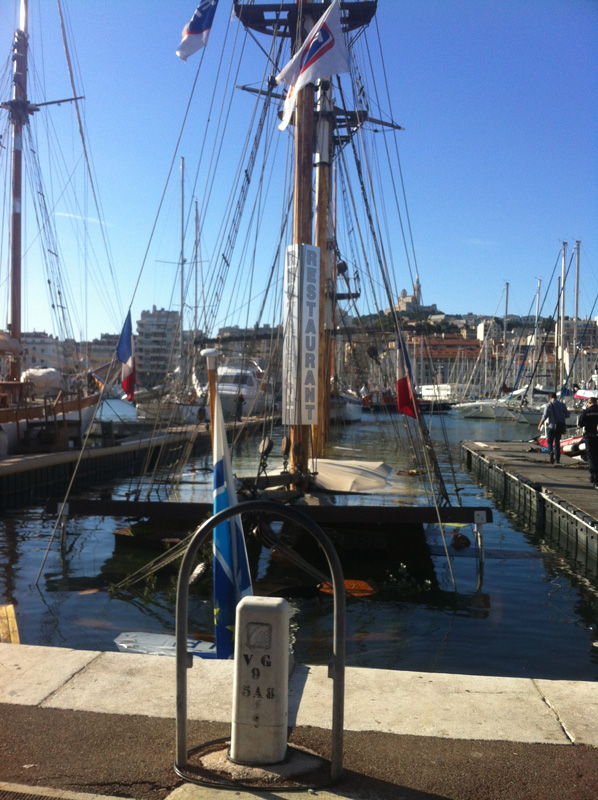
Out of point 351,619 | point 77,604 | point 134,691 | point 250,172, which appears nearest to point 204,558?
point 77,604

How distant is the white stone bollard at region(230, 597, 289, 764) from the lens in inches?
156

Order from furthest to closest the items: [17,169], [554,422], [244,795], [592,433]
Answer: [17,169] < [554,422] < [592,433] < [244,795]

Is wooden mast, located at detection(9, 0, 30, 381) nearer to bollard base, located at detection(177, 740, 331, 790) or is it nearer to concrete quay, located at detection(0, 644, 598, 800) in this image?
concrete quay, located at detection(0, 644, 598, 800)

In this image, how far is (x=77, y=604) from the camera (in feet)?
35.9

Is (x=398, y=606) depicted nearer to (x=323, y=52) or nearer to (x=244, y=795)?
(x=244, y=795)

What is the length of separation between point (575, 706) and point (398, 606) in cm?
626

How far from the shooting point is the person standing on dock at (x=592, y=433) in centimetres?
1716

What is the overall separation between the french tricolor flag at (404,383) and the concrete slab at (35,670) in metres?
7.36

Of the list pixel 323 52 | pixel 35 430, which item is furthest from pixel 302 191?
pixel 35 430

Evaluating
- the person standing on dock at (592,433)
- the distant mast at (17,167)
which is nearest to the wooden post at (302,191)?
the person standing on dock at (592,433)

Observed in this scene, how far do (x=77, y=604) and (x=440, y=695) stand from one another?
7378mm

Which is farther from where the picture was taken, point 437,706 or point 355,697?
point 355,697

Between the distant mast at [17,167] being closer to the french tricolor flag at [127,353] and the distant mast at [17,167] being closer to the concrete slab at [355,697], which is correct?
the french tricolor flag at [127,353]

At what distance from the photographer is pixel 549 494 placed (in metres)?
17.2
